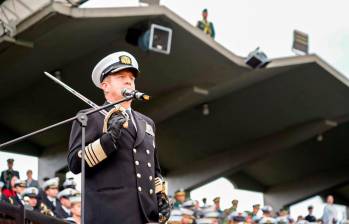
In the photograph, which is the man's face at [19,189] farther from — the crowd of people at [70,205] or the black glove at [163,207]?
the black glove at [163,207]

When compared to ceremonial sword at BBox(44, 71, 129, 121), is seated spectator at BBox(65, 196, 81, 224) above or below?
above

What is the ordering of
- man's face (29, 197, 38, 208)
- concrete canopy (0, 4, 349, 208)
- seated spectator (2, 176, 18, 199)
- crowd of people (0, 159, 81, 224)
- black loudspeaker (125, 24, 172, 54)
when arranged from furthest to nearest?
concrete canopy (0, 4, 349, 208)
black loudspeaker (125, 24, 172, 54)
seated spectator (2, 176, 18, 199)
man's face (29, 197, 38, 208)
crowd of people (0, 159, 81, 224)

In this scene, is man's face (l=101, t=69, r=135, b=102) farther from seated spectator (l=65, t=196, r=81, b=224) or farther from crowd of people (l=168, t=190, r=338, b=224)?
crowd of people (l=168, t=190, r=338, b=224)

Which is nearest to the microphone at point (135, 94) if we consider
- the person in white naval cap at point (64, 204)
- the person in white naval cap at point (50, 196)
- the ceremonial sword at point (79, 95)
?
the ceremonial sword at point (79, 95)

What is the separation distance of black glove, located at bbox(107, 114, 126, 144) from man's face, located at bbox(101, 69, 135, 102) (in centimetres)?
31

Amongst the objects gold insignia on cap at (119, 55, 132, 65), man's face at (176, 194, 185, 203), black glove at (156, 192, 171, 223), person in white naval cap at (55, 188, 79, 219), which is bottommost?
black glove at (156, 192, 171, 223)

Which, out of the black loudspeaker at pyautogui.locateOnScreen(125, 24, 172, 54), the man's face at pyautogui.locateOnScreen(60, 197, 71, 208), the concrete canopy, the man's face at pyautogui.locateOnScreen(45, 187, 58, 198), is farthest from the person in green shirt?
the man's face at pyautogui.locateOnScreen(60, 197, 71, 208)

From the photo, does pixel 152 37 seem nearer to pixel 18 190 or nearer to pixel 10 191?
pixel 18 190

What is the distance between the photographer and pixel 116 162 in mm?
5504

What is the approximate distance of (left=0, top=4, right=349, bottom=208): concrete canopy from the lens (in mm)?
18422

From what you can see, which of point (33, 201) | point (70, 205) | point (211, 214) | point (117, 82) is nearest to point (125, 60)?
point (117, 82)

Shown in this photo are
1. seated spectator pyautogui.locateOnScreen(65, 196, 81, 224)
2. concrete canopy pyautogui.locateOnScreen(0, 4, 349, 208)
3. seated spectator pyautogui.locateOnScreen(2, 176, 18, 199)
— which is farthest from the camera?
concrete canopy pyautogui.locateOnScreen(0, 4, 349, 208)

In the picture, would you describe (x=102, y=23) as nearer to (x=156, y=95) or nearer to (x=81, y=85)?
(x=81, y=85)

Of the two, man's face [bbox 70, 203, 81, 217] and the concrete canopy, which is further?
the concrete canopy
